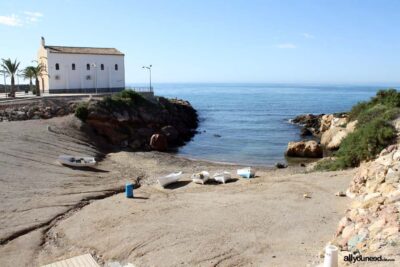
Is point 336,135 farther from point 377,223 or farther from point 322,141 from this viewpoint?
point 377,223

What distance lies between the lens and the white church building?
2042 inches

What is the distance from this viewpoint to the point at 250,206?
15.1 m

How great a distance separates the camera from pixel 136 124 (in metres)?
40.8

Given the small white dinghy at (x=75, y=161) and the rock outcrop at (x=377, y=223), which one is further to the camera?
the small white dinghy at (x=75, y=161)

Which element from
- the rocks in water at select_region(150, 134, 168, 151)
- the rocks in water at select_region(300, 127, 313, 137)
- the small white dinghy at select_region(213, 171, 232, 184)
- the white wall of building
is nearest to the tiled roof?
the white wall of building

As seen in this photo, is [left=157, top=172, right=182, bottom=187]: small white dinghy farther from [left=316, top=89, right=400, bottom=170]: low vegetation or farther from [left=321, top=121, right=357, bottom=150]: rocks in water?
[left=321, top=121, right=357, bottom=150]: rocks in water

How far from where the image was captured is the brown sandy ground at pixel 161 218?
11055 mm

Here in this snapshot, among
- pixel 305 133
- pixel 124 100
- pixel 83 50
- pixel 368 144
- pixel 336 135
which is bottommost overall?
pixel 305 133

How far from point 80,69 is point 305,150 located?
34784 mm

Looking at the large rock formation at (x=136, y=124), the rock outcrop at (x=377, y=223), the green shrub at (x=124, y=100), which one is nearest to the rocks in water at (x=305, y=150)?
the large rock formation at (x=136, y=124)

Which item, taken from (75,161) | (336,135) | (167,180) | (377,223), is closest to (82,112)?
(75,161)

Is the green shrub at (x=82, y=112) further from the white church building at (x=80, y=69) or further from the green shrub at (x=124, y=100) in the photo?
the white church building at (x=80, y=69)

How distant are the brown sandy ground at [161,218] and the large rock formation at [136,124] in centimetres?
1238

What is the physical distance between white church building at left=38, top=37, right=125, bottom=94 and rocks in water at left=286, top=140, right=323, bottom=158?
30.9m
